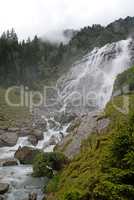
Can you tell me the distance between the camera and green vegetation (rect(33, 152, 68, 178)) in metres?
40.0

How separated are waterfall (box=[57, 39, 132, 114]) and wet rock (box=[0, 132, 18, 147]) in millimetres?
26706

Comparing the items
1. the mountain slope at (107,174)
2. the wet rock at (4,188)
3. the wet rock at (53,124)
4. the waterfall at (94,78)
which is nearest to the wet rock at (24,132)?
the wet rock at (53,124)

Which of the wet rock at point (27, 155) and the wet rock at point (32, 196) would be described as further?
the wet rock at point (27, 155)

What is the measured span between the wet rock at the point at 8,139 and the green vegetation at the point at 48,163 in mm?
24130

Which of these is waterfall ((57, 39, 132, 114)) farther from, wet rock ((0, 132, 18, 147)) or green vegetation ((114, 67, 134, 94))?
A: wet rock ((0, 132, 18, 147))

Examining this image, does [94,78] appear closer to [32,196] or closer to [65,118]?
[65,118]

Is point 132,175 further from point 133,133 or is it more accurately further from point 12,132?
point 12,132

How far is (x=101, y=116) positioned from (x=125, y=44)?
70.3m

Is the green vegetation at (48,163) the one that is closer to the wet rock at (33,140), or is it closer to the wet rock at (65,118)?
the wet rock at (33,140)

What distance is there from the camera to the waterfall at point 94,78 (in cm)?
9744

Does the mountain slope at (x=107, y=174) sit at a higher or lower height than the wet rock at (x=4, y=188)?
higher

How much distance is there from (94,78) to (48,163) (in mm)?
68411

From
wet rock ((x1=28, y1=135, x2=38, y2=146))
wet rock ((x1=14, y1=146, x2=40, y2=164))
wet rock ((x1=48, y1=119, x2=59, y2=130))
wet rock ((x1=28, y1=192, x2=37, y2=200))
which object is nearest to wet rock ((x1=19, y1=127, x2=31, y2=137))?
wet rock ((x1=28, y1=135, x2=38, y2=146))

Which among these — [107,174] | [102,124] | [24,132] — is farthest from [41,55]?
[107,174]
